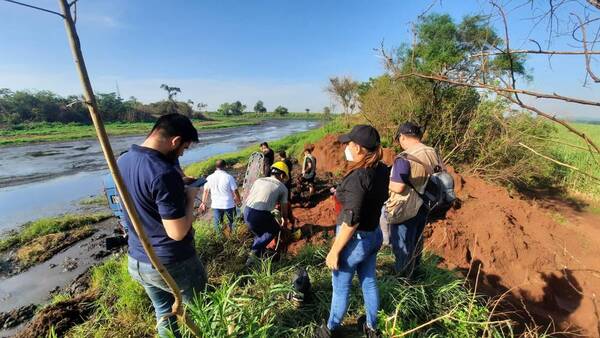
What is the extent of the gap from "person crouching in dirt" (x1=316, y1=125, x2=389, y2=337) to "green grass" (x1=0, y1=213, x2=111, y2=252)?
841 centimetres

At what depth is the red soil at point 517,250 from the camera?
4.56 meters

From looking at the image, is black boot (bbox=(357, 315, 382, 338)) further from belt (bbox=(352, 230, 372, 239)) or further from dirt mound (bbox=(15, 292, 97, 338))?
dirt mound (bbox=(15, 292, 97, 338))

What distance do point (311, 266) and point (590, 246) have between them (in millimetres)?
6674

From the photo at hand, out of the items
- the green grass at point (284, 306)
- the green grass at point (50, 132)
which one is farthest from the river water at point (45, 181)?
the green grass at point (50, 132)

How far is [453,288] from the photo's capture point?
10.3 ft

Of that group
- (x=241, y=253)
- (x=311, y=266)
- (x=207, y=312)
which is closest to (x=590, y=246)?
(x=311, y=266)

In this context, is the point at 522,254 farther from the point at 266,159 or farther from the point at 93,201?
the point at 93,201

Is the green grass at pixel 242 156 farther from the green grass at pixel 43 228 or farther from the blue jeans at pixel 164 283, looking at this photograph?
the blue jeans at pixel 164 283

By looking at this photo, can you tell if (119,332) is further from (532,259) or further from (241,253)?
(532,259)

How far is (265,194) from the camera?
13.4 ft

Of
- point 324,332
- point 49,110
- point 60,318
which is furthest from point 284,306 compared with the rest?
point 49,110

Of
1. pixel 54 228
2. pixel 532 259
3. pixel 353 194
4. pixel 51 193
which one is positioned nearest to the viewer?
pixel 353 194

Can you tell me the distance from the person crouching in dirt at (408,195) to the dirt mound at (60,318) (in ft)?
11.8

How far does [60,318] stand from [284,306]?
263cm
